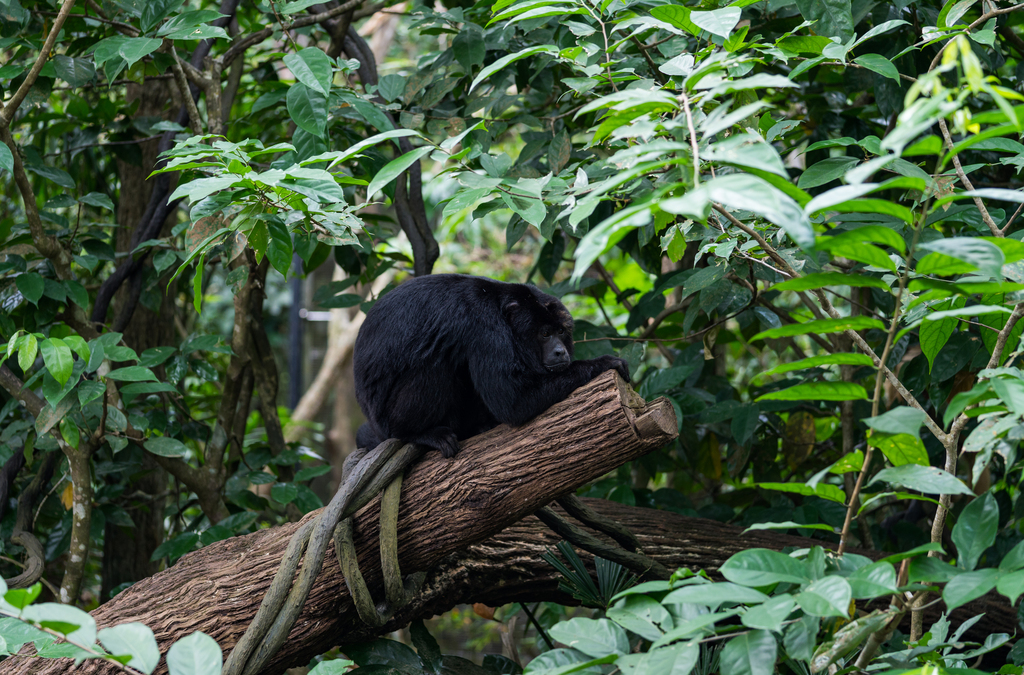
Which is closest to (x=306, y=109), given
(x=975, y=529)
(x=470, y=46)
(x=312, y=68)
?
(x=312, y=68)

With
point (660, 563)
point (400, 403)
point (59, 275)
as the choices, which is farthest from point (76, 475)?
point (660, 563)

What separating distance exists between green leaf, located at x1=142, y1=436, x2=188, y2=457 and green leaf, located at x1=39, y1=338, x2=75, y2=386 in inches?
25.0

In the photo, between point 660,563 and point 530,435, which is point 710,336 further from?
point 530,435

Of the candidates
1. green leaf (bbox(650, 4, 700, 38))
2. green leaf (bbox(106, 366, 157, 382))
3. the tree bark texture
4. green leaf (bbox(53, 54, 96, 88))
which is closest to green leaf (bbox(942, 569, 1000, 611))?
the tree bark texture

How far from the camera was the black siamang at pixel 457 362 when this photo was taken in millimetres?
2406

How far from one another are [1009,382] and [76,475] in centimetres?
298

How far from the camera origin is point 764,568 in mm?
1410

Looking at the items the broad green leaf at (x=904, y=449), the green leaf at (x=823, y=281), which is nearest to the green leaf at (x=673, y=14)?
the green leaf at (x=823, y=281)

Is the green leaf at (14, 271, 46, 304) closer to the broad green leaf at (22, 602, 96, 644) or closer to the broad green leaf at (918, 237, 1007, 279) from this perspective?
the broad green leaf at (22, 602, 96, 644)

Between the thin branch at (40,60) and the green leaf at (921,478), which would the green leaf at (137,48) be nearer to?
the thin branch at (40,60)

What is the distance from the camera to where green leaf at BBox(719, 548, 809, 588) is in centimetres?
137

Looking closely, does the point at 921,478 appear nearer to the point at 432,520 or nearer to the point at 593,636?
the point at 593,636

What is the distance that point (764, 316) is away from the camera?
305 centimetres

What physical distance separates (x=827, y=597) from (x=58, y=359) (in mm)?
2191
